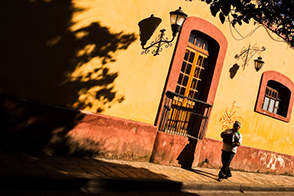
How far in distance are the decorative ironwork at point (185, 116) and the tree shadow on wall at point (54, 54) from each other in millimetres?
1627

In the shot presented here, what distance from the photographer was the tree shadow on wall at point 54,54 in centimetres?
474

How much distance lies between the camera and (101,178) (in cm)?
445

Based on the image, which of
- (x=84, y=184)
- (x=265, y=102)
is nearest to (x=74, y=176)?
(x=84, y=184)

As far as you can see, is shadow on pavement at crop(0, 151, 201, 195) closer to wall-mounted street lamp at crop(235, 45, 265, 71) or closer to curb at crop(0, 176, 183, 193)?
curb at crop(0, 176, 183, 193)

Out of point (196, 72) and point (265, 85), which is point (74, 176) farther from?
point (265, 85)

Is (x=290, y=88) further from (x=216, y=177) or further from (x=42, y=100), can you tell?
(x=42, y=100)

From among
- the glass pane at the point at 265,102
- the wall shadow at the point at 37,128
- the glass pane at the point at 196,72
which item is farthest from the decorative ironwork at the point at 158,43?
the glass pane at the point at 265,102

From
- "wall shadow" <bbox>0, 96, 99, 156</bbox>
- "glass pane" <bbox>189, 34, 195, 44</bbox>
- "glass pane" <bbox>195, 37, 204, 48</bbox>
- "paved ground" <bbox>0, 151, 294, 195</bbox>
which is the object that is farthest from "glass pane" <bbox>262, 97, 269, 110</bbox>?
"wall shadow" <bbox>0, 96, 99, 156</bbox>

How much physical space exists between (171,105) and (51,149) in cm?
333

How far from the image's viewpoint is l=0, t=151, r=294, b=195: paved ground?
382 centimetres

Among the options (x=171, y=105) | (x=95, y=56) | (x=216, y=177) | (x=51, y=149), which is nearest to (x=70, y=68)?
(x=95, y=56)

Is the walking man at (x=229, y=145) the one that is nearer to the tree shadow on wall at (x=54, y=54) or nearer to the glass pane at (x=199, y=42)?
the glass pane at (x=199, y=42)

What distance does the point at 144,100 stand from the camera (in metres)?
6.53

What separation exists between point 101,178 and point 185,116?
3.77 m
